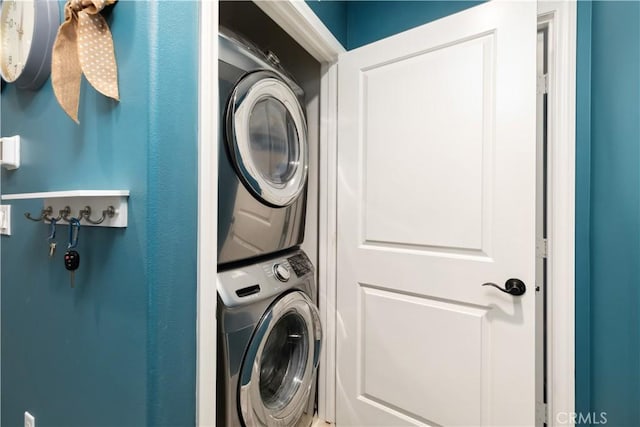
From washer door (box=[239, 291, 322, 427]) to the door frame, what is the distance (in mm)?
207

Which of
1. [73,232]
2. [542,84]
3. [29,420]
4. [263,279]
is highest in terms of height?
[542,84]

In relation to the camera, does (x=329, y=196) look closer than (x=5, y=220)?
No

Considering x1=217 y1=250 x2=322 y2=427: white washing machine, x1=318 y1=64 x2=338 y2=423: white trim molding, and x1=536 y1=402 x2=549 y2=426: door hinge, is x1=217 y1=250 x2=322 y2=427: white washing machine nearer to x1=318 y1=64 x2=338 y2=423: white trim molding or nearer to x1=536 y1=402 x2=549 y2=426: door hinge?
x1=318 y1=64 x2=338 y2=423: white trim molding

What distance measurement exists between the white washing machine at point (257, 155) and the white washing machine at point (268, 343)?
0.36 ft

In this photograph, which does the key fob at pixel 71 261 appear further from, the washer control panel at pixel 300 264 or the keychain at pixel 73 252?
the washer control panel at pixel 300 264

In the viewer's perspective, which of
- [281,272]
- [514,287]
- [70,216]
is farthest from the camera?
[281,272]

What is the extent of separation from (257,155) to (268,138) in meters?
0.13

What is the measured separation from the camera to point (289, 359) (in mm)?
1511

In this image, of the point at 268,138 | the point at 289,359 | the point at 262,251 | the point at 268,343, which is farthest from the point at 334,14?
the point at 289,359

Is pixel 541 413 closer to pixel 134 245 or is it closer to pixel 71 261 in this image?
pixel 134 245

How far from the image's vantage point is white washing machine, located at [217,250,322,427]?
1.06m

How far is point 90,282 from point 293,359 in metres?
0.98

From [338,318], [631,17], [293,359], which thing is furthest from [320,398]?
[631,17]

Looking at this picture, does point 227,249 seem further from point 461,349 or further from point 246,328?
point 461,349
